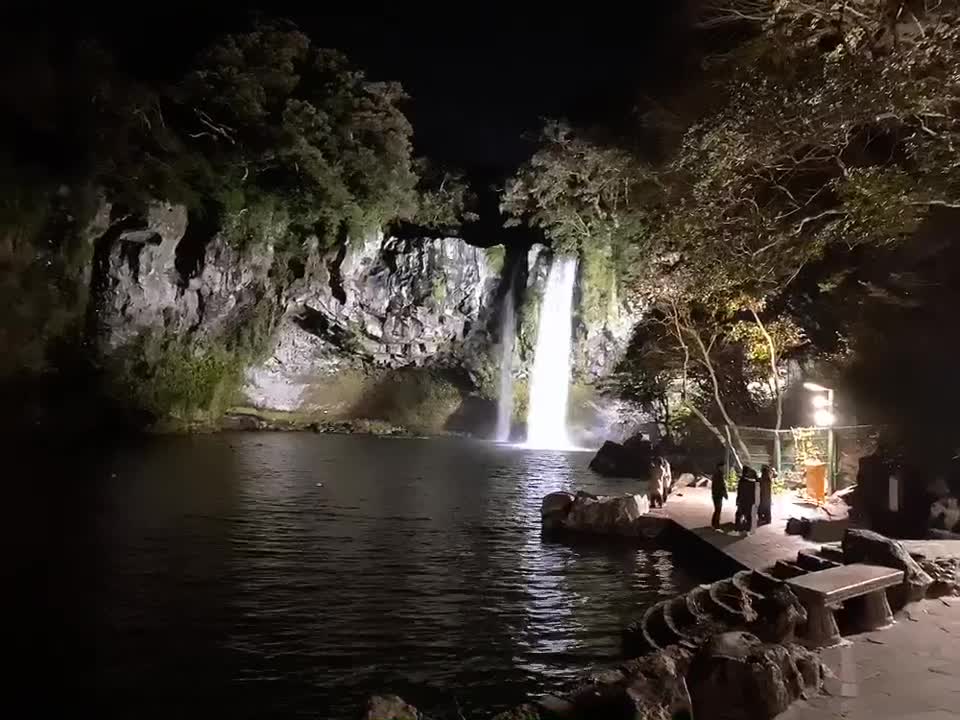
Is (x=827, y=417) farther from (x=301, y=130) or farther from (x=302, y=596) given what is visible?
(x=301, y=130)

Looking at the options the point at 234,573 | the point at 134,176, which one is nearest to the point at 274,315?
the point at 134,176

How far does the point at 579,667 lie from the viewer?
6.76 m

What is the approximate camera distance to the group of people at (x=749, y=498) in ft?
33.7

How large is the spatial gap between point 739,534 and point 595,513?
254 centimetres

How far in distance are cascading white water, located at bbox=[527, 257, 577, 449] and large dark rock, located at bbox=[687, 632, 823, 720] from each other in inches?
891

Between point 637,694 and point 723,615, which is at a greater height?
point 637,694

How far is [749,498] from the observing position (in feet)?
33.8

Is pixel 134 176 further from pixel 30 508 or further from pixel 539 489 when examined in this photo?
pixel 539 489

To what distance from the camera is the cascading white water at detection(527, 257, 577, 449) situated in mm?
27922

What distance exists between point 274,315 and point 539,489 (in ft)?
50.0

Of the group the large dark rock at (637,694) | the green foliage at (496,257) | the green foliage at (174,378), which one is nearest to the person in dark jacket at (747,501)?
the large dark rock at (637,694)

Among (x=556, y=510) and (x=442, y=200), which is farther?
(x=442, y=200)

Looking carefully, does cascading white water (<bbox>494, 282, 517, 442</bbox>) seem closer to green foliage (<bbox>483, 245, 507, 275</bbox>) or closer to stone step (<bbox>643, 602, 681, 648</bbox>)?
green foliage (<bbox>483, 245, 507, 275</bbox>)

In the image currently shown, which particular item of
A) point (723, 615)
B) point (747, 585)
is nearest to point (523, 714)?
point (723, 615)
